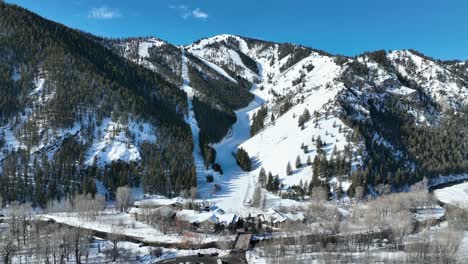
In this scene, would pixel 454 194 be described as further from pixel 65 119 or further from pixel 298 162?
pixel 65 119

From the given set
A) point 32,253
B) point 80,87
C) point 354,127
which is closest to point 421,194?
point 354,127

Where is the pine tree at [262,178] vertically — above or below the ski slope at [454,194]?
above

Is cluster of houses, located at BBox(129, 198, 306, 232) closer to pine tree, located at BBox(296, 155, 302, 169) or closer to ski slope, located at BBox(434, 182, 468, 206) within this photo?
pine tree, located at BBox(296, 155, 302, 169)

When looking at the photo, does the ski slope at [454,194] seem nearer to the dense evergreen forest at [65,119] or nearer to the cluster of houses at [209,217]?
the cluster of houses at [209,217]

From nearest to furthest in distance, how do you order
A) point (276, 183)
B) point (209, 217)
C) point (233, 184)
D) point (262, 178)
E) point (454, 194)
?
1. point (209, 217)
2. point (276, 183)
3. point (454, 194)
4. point (262, 178)
5. point (233, 184)

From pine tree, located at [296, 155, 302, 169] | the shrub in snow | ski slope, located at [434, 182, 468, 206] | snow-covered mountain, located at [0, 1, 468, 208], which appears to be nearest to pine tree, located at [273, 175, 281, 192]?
snow-covered mountain, located at [0, 1, 468, 208]

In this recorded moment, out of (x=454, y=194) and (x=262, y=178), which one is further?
(x=262, y=178)

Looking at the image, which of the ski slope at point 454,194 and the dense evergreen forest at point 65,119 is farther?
the ski slope at point 454,194

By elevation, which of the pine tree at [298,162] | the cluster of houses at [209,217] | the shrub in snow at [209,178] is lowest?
the cluster of houses at [209,217]

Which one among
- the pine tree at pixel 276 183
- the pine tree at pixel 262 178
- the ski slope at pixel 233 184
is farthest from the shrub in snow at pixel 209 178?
the pine tree at pixel 276 183

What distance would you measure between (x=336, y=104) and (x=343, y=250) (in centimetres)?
11220

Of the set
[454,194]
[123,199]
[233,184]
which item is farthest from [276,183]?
[454,194]

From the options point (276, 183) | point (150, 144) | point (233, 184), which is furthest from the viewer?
point (150, 144)

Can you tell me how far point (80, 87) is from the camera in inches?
6718
